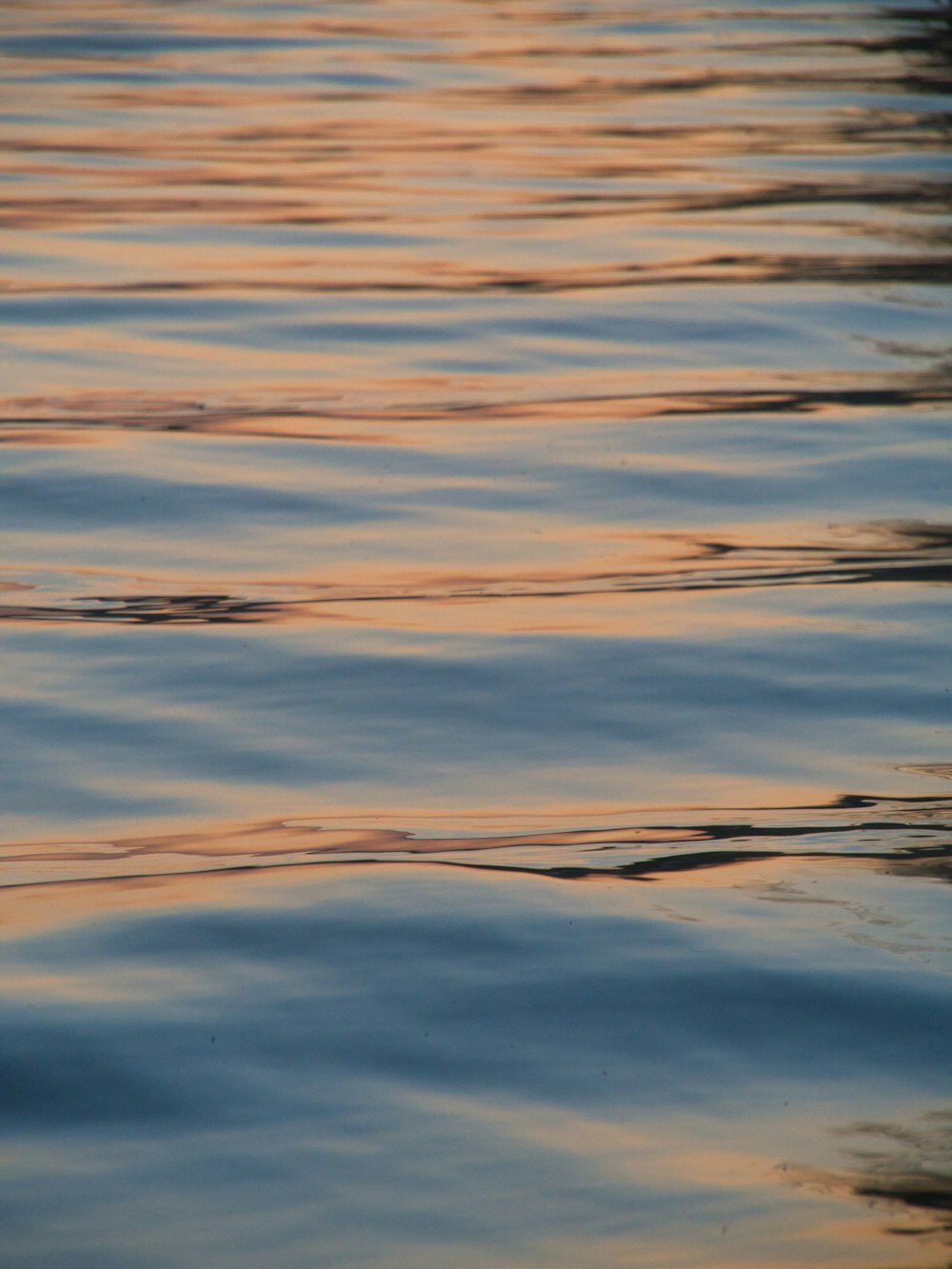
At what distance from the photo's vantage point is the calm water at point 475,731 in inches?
65.2

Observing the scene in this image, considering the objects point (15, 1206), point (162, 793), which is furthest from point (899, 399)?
point (15, 1206)

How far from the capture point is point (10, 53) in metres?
8.72

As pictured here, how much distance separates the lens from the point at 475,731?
8.36ft

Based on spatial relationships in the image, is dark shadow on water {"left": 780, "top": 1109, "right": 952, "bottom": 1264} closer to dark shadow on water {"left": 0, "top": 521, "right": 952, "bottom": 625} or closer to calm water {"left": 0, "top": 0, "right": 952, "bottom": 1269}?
calm water {"left": 0, "top": 0, "right": 952, "bottom": 1269}

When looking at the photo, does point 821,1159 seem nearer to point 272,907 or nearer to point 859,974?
point 859,974

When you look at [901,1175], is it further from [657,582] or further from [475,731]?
[657,582]

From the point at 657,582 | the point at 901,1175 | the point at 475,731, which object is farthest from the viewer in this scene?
Answer: the point at 657,582

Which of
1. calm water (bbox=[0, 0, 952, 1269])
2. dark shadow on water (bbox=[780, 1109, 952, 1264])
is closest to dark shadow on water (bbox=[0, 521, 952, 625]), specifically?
calm water (bbox=[0, 0, 952, 1269])

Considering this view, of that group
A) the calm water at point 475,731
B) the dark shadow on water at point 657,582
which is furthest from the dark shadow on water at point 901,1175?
the dark shadow on water at point 657,582

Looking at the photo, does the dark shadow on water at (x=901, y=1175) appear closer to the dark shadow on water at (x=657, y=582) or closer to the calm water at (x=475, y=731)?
the calm water at (x=475, y=731)

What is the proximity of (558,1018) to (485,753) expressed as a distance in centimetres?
63

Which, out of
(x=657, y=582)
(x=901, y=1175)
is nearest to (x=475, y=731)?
(x=657, y=582)

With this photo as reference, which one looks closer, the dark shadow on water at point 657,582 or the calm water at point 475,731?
the calm water at point 475,731

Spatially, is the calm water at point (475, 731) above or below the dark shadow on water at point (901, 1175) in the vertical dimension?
above
